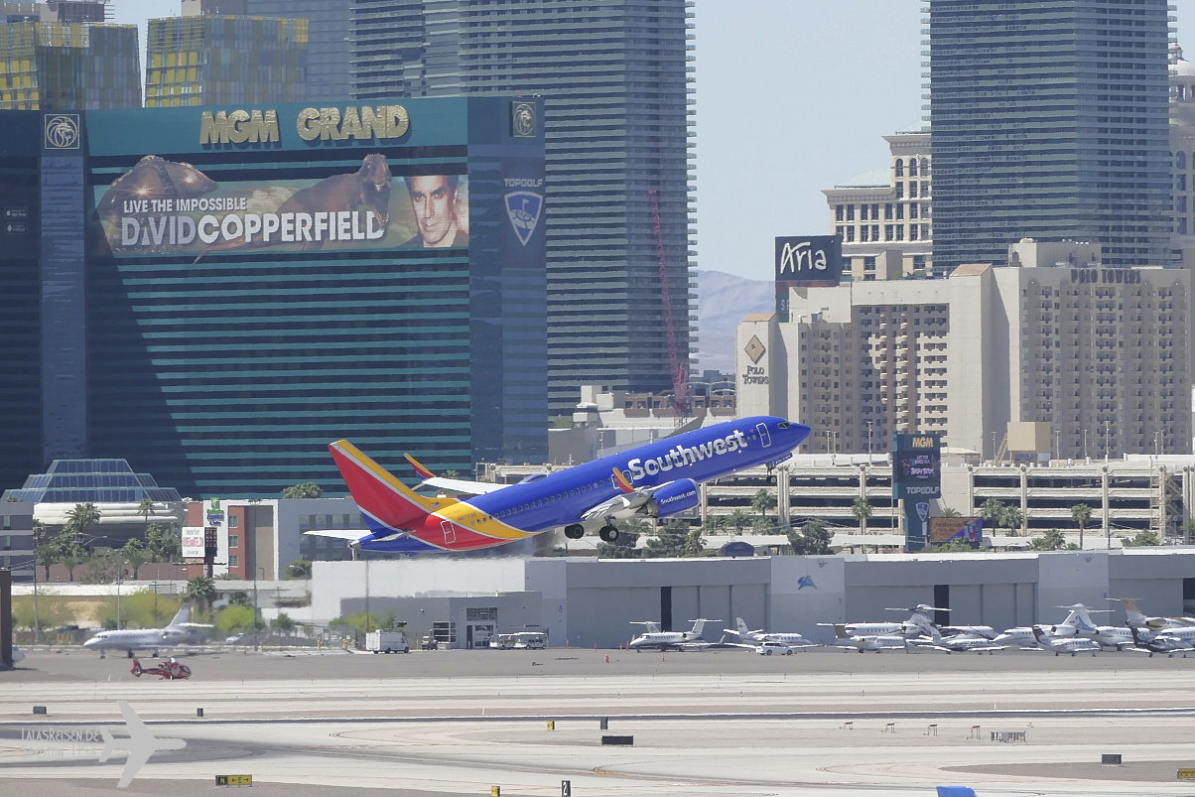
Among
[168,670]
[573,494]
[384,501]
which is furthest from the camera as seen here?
[168,670]

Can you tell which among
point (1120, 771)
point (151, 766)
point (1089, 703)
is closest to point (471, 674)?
point (1089, 703)

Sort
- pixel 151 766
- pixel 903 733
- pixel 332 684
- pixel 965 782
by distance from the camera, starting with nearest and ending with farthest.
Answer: pixel 965 782, pixel 151 766, pixel 903 733, pixel 332 684

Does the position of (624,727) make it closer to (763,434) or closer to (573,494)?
(573,494)

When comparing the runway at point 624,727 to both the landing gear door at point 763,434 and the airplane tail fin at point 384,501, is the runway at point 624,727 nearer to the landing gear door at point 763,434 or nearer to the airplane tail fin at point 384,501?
the airplane tail fin at point 384,501

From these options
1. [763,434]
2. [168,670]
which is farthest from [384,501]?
[168,670]

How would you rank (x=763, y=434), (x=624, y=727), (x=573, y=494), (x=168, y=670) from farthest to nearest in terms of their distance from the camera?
(x=168, y=670) → (x=763, y=434) → (x=573, y=494) → (x=624, y=727)

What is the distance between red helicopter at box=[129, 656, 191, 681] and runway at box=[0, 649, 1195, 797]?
4.36ft

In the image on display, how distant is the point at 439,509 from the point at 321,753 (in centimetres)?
3465

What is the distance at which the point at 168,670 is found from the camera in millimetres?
187625

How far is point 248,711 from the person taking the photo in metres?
158

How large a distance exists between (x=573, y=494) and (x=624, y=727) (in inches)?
844

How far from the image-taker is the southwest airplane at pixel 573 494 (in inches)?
6314

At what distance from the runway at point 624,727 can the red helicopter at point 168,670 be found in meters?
1.33

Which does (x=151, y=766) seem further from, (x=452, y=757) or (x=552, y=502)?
(x=552, y=502)
